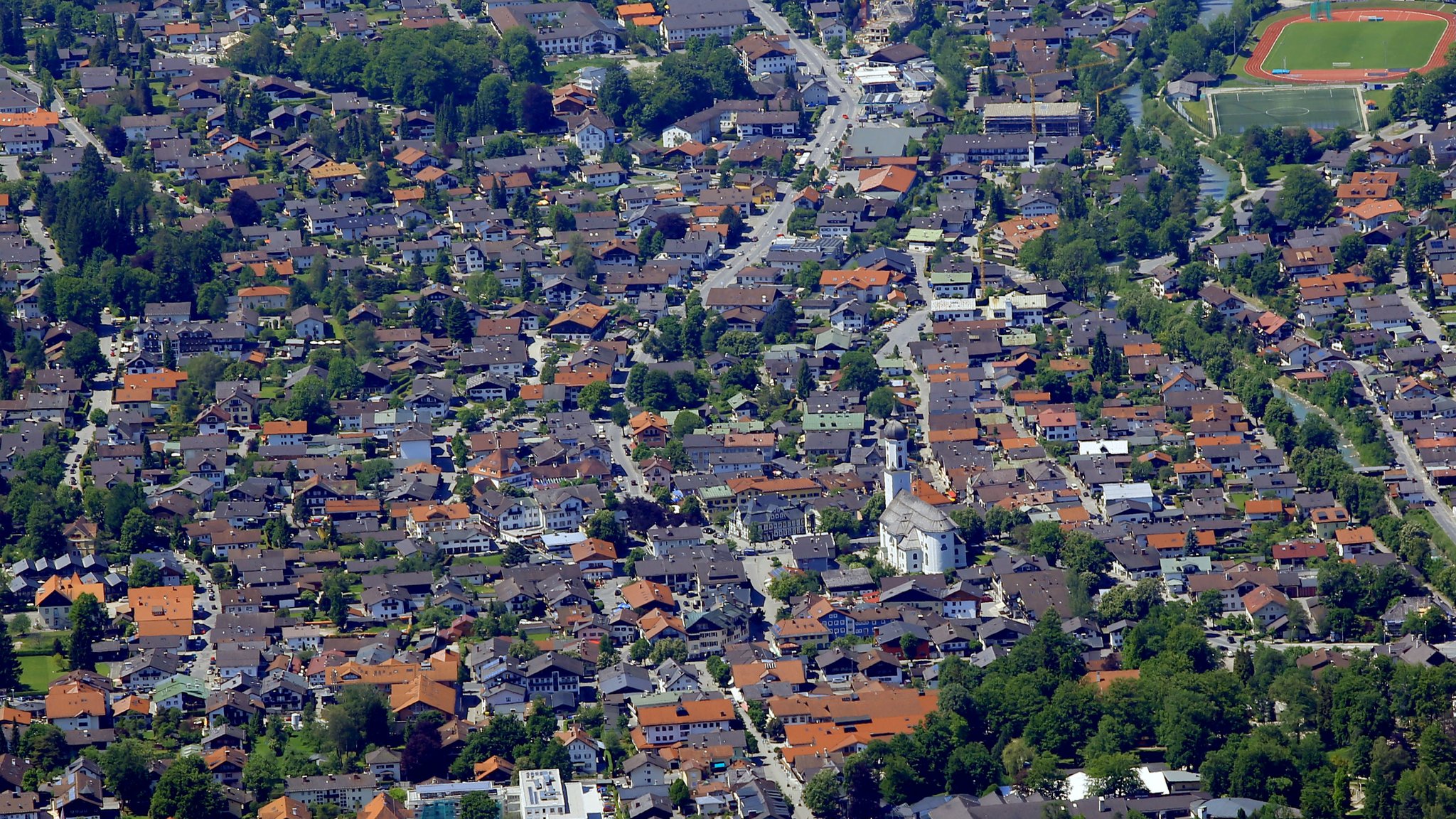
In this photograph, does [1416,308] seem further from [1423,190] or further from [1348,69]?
[1348,69]

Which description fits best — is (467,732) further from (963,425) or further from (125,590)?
(963,425)

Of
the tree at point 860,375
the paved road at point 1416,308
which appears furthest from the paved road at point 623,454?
the paved road at point 1416,308

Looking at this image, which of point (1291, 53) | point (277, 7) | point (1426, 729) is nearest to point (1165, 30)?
point (1291, 53)

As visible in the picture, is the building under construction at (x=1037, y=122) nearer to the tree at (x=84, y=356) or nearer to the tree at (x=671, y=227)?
the tree at (x=671, y=227)

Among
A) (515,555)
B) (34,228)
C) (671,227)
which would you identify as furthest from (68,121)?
(515,555)

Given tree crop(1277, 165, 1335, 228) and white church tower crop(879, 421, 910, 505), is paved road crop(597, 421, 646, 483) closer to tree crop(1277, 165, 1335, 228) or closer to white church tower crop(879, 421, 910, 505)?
white church tower crop(879, 421, 910, 505)

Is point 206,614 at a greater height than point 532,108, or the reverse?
point 206,614
